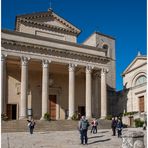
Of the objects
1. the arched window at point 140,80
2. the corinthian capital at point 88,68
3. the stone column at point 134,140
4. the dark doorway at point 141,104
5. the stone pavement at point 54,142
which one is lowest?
the stone pavement at point 54,142

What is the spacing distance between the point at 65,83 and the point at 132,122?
9.19 m

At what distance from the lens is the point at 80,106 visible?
3859cm

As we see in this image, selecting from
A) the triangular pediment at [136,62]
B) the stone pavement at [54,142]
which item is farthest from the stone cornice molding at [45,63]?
the triangular pediment at [136,62]

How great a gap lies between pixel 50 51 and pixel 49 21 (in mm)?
7841

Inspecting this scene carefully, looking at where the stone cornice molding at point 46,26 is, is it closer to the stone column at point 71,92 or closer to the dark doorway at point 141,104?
the stone column at point 71,92

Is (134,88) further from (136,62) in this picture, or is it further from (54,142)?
(54,142)

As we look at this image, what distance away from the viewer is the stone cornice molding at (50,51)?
30016 millimetres

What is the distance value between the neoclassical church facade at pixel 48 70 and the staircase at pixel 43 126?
1.93 m

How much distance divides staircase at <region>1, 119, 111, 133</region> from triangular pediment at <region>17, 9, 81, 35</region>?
42.8 feet

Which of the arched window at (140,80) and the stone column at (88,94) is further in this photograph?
the arched window at (140,80)

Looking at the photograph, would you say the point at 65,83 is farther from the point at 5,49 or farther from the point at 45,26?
the point at 5,49

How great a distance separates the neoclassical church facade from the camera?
30375mm

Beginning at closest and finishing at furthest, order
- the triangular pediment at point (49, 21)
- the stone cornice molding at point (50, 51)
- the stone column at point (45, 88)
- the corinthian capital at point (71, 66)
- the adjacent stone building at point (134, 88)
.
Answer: the stone cornice molding at point (50, 51) < the stone column at point (45, 88) < the corinthian capital at point (71, 66) < the triangular pediment at point (49, 21) < the adjacent stone building at point (134, 88)

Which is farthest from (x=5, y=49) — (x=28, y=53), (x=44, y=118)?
(x=44, y=118)
